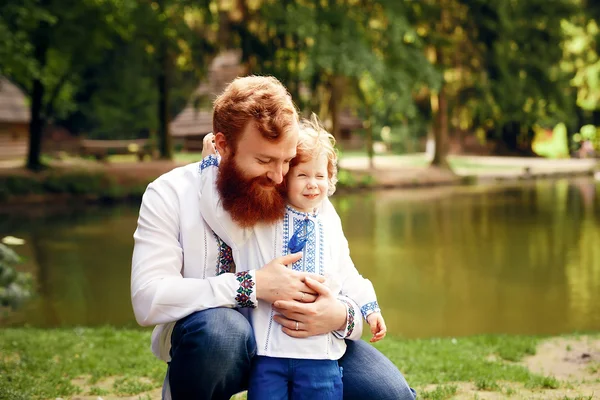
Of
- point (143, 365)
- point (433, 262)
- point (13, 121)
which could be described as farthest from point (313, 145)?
point (13, 121)

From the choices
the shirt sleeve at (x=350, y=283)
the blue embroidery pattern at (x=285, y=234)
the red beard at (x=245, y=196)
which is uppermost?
the red beard at (x=245, y=196)

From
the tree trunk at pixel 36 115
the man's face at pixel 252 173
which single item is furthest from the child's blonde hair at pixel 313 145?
the tree trunk at pixel 36 115

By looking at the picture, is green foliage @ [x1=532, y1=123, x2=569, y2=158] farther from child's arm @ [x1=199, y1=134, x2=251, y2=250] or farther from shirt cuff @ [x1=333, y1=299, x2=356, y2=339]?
child's arm @ [x1=199, y1=134, x2=251, y2=250]

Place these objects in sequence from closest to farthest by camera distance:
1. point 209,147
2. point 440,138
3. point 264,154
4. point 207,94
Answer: point 264,154, point 209,147, point 440,138, point 207,94

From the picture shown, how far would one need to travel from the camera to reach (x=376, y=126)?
A: 3991 centimetres

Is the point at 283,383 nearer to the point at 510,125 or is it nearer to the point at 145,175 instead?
the point at 145,175

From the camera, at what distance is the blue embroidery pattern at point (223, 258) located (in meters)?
3.12

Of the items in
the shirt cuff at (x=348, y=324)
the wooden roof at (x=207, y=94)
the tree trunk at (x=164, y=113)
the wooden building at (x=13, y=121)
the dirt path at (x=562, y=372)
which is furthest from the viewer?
the wooden building at (x=13, y=121)

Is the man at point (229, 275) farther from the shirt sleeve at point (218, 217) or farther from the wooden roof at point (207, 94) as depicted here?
the wooden roof at point (207, 94)

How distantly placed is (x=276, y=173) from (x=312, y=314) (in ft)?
1.85

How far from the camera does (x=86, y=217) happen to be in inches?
661

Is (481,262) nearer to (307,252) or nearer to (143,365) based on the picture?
(143,365)

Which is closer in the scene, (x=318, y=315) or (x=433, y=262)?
(x=318, y=315)

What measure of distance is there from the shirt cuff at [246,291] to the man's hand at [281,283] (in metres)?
0.02
